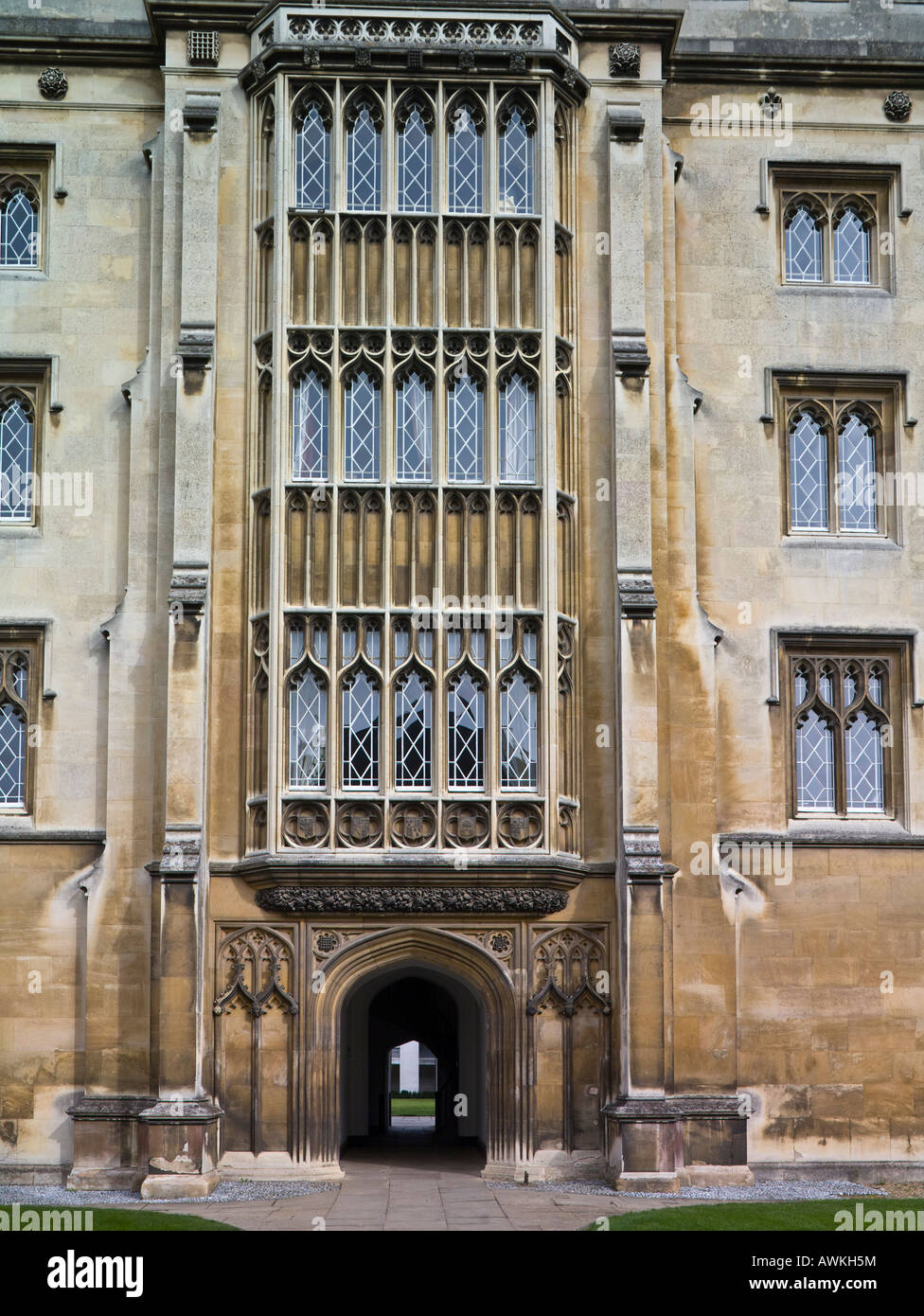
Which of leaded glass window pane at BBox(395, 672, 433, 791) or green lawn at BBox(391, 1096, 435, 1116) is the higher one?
leaded glass window pane at BBox(395, 672, 433, 791)

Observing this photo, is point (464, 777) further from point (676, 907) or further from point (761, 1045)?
point (761, 1045)

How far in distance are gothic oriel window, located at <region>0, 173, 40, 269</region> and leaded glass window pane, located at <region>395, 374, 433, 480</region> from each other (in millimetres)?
5046

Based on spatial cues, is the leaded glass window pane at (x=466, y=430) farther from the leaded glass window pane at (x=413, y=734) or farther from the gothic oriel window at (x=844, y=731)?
the gothic oriel window at (x=844, y=731)

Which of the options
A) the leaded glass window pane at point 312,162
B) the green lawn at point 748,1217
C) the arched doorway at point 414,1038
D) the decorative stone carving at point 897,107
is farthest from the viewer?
the arched doorway at point 414,1038

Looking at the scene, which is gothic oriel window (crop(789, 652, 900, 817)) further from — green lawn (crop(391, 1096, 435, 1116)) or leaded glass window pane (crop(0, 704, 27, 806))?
green lawn (crop(391, 1096, 435, 1116))

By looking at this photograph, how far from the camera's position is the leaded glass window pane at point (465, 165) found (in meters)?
22.6

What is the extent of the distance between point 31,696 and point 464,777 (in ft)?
17.2

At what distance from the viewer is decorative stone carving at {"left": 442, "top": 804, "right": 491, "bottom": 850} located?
21.4 meters

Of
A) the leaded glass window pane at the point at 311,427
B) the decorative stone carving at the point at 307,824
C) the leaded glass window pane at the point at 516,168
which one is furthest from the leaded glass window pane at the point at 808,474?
the decorative stone carving at the point at 307,824

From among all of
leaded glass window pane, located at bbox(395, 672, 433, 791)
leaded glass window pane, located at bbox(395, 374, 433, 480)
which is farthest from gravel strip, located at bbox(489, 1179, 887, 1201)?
leaded glass window pane, located at bbox(395, 374, 433, 480)

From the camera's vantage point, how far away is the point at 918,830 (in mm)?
22703

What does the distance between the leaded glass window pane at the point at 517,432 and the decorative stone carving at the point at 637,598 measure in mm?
1663

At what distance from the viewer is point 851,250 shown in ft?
78.8

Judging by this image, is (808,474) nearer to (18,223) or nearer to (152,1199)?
(18,223)
